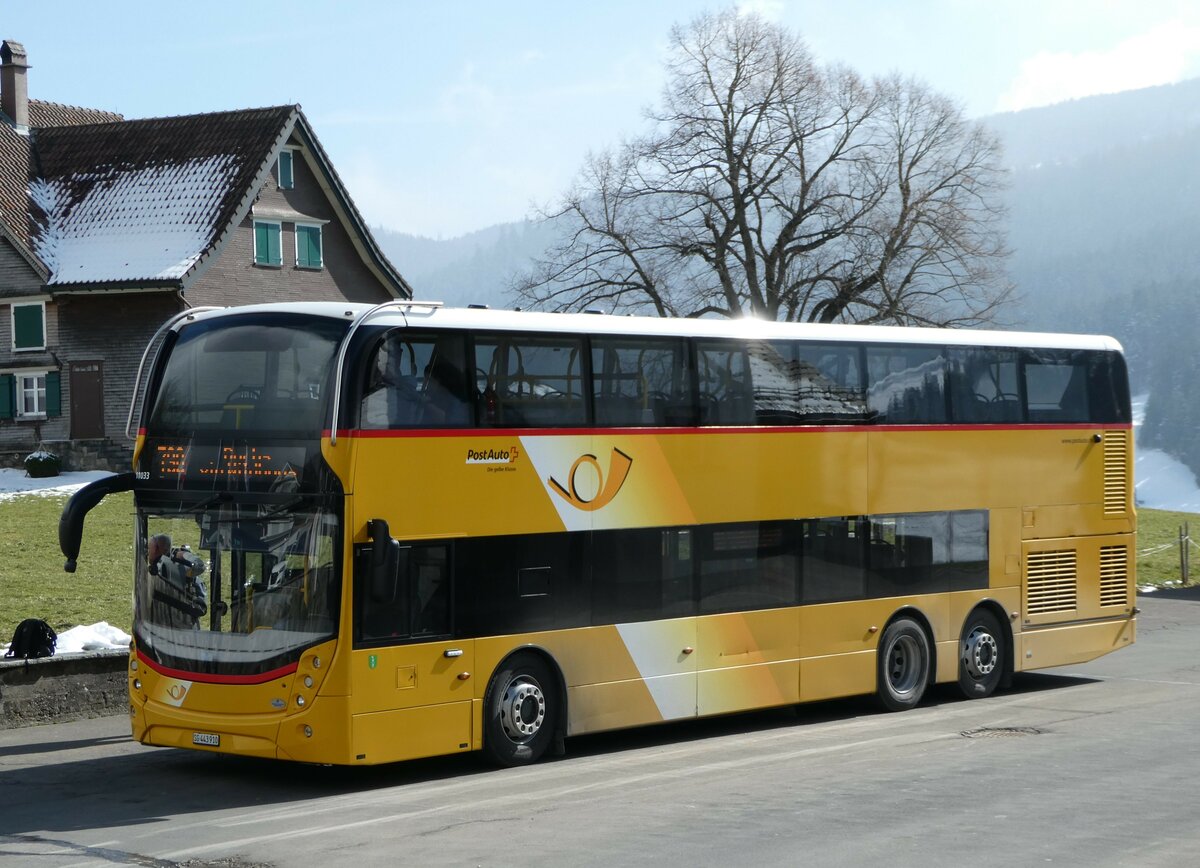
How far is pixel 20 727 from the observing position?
1595 centimetres

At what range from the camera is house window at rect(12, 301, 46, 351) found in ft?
162

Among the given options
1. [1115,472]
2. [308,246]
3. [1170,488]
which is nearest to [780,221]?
[308,246]

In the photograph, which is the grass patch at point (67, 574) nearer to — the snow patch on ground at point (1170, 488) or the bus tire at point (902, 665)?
the bus tire at point (902, 665)

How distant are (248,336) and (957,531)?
28.1 ft

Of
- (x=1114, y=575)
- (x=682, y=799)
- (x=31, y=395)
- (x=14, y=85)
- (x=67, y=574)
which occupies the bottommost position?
(x=682, y=799)

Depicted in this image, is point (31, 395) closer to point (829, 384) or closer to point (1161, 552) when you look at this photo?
point (1161, 552)

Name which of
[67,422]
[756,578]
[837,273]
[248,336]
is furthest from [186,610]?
[837,273]

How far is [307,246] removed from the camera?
51250 millimetres

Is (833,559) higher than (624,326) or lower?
lower

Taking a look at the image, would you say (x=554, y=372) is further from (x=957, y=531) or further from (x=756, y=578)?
(x=957, y=531)

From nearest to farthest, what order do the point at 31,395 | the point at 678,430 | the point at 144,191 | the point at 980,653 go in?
the point at 678,430
the point at 980,653
the point at 144,191
the point at 31,395

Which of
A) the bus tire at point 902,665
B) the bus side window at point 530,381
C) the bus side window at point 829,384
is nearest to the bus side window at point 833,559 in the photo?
the bus tire at point 902,665

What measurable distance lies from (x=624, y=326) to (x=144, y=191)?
3660cm

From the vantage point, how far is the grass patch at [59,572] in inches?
830
